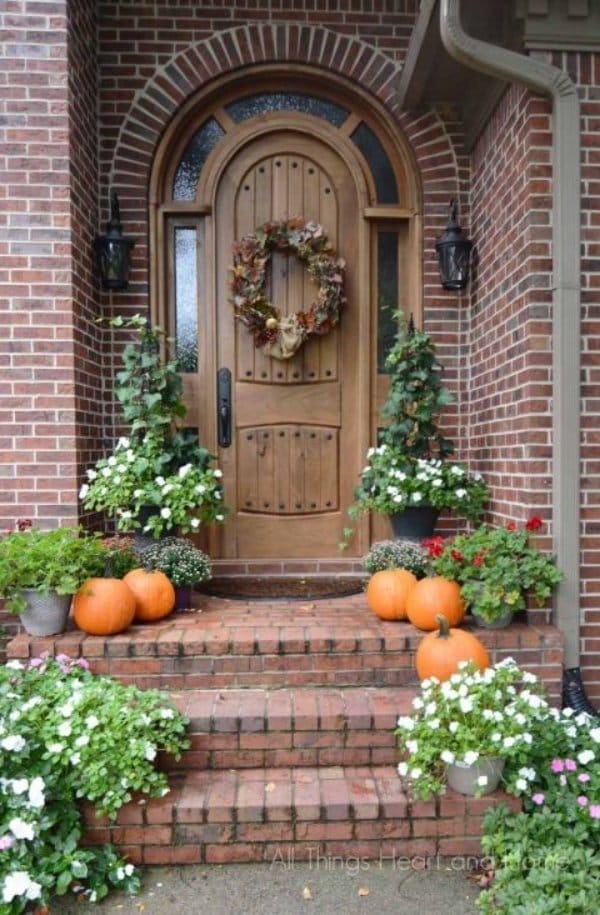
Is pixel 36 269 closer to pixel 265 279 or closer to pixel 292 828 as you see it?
pixel 265 279

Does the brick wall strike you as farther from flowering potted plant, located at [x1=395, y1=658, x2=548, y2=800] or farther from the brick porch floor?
flowering potted plant, located at [x1=395, y1=658, x2=548, y2=800]

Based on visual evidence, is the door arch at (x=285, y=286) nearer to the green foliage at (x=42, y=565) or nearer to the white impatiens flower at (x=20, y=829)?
the green foliage at (x=42, y=565)

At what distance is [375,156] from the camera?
3.79m

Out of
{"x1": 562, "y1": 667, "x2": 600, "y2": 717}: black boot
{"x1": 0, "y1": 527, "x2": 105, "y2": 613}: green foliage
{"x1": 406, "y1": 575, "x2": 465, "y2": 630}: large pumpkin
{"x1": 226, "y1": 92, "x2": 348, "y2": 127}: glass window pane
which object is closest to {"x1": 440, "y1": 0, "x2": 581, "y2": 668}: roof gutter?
{"x1": 562, "y1": 667, "x2": 600, "y2": 717}: black boot

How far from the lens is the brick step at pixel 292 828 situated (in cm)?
218

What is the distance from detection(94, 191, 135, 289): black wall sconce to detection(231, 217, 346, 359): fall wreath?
0.58m

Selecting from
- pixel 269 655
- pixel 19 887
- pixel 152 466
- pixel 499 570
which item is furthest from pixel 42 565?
pixel 499 570

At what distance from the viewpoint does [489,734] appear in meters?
2.17

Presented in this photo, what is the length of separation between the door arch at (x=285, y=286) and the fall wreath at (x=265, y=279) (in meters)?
0.08

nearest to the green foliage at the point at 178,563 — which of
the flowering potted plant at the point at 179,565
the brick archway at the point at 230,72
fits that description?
the flowering potted plant at the point at 179,565

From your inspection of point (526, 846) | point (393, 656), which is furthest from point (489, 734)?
point (393, 656)

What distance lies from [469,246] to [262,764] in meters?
2.75

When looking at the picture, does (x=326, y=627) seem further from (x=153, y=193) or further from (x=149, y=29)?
(x=149, y=29)

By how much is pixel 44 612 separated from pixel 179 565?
62 cm
